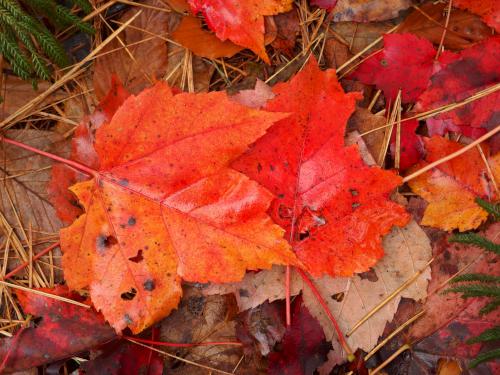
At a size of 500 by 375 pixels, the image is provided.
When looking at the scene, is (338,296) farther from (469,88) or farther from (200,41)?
(200,41)

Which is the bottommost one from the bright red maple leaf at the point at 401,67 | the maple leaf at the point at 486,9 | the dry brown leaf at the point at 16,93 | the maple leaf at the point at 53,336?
the maple leaf at the point at 53,336

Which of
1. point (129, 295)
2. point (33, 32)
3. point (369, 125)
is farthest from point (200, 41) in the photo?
point (129, 295)

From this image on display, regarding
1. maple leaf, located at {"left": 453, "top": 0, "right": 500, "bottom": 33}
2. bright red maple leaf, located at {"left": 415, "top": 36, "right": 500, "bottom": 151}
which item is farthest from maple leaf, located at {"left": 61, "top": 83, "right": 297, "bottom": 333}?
maple leaf, located at {"left": 453, "top": 0, "right": 500, "bottom": 33}

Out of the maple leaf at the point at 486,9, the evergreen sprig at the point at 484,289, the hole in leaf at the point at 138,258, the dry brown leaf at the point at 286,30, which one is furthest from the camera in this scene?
the dry brown leaf at the point at 286,30

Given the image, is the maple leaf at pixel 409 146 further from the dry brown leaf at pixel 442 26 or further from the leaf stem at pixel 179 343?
the leaf stem at pixel 179 343

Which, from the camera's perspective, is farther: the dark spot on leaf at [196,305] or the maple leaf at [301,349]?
the dark spot on leaf at [196,305]

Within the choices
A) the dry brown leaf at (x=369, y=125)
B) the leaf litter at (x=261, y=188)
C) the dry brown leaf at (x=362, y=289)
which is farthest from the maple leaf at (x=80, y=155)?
the dry brown leaf at (x=369, y=125)

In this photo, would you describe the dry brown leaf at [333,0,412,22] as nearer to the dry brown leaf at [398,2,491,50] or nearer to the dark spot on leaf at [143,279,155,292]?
the dry brown leaf at [398,2,491,50]
